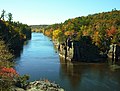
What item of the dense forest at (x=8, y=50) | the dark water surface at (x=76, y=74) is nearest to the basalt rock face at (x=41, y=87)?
the dense forest at (x=8, y=50)

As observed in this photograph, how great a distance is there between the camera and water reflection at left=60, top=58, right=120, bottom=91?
5381 centimetres

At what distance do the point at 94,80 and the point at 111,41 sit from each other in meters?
44.5

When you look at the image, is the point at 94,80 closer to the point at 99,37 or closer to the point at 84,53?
the point at 84,53

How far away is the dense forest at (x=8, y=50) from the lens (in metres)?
29.9

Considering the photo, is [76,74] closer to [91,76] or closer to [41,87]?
[91,76]

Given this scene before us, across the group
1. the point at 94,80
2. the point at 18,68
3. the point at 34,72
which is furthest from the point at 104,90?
the point at 18,68

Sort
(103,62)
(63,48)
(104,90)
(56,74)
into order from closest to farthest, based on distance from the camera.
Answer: (104,90)
(56,74)
(103,62)
(63,48)

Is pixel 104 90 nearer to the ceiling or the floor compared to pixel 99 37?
nearer to the floor

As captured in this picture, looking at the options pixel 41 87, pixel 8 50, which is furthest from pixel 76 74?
pixel 41 87

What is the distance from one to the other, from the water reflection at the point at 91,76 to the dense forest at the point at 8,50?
14.2m

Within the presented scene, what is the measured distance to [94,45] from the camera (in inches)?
3885

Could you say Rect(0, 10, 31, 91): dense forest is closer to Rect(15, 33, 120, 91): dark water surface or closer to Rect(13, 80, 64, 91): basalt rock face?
Rect(13, 80, 64, 91): basalt rock face

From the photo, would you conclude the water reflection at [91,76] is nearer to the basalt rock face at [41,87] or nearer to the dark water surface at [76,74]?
the dark water surface at [76,74]

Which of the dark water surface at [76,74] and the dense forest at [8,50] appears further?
the dark water surface at [76,74]
